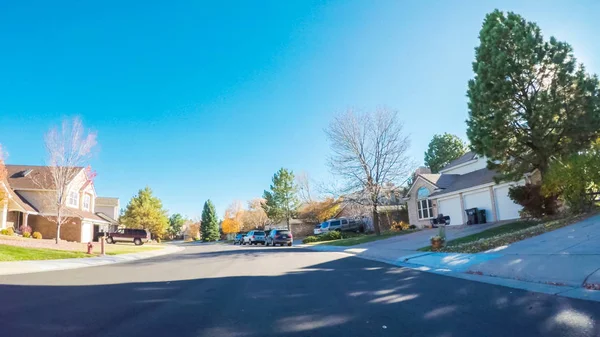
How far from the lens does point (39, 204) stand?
3412 cm

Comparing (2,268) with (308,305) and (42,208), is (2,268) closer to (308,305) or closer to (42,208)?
(308,305)

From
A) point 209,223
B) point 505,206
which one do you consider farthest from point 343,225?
point 209,223

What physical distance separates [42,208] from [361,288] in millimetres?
35349

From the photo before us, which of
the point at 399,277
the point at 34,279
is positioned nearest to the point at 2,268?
the point at 34,279

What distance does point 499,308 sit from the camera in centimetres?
596

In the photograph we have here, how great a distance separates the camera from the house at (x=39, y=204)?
2986 centimetres

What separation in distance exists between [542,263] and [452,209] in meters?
22.1

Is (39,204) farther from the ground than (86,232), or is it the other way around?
(39,204)

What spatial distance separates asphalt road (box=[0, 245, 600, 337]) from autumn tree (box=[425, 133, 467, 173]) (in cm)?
5231

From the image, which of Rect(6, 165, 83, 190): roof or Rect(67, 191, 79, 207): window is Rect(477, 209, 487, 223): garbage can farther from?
Rect(67, 191, 79, 207): window

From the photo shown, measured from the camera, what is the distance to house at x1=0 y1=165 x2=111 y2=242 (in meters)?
29.9

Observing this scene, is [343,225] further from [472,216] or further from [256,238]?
[472,216]

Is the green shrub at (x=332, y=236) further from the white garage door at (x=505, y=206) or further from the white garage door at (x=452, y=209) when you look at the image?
the white garage door at (x=505, y=206)

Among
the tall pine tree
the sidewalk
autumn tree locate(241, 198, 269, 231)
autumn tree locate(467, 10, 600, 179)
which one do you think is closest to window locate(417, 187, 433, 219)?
autumn tree locate(467, 10, 600, 179)
